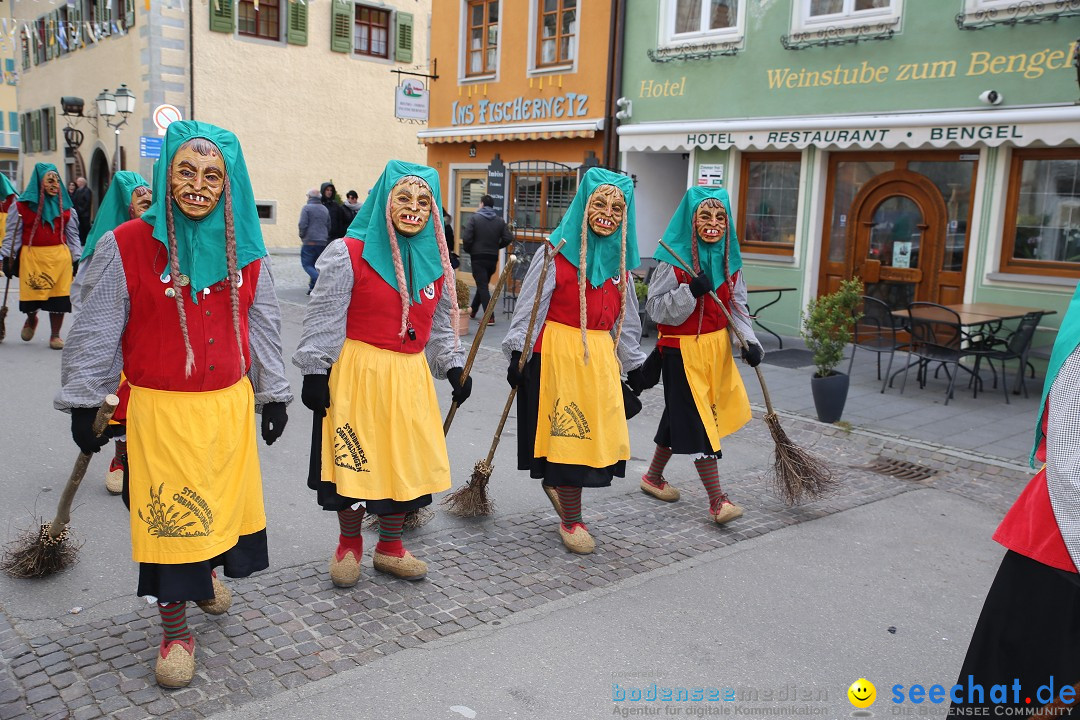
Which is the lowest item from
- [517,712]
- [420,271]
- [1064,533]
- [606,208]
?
[517,712]

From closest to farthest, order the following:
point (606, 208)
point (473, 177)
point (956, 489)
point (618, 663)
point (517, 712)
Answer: point (517, 712) → point (618, 663) → point (606, 208) → point (956, 489) → point (473, 177)

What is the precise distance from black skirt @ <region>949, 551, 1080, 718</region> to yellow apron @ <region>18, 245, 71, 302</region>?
9752mm

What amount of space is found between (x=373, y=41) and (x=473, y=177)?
10.9 metres

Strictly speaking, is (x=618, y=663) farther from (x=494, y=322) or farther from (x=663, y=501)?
(x=494, y=322)

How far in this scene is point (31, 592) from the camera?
4.24m

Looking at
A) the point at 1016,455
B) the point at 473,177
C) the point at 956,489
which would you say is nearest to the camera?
the point at 956,489

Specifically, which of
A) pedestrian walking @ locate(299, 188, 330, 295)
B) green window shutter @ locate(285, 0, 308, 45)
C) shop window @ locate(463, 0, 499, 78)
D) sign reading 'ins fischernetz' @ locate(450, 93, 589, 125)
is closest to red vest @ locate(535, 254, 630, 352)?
sign reading 'ins fischernetz' @ locate(450, 93, 589, 125)

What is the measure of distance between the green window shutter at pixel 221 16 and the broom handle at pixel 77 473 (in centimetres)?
2173

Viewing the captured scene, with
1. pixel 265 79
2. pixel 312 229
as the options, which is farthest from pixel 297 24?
pixel 312 229

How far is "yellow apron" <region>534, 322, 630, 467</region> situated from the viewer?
16.2ft

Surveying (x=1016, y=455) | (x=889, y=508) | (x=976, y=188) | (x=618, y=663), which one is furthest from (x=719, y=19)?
(x=618, y=663)

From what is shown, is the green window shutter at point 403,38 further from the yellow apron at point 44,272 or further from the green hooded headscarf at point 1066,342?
the green hooded headscarf at point 1066,342

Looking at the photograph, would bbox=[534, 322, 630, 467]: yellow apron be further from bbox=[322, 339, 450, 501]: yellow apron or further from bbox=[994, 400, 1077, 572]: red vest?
bbox=[994, 400, 1077, 572]: red vest

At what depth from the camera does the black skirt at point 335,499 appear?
422 cm
